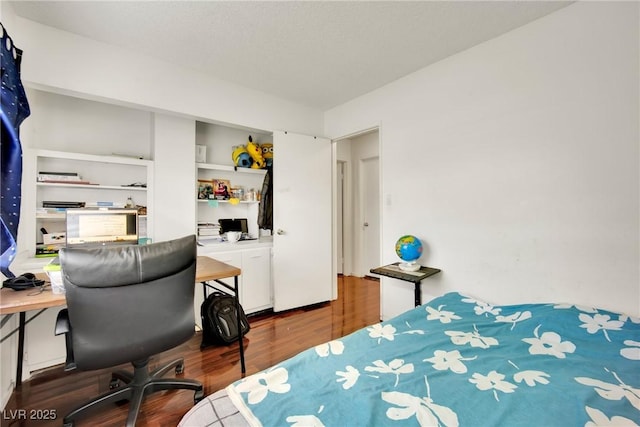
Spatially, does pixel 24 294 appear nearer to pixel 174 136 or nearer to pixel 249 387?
pixel 249 387

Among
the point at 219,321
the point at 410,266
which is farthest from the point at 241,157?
the point at 410,266

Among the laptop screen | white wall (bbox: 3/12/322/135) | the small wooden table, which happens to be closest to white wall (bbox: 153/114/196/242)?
white wall (bbox: 3/12/322/135)

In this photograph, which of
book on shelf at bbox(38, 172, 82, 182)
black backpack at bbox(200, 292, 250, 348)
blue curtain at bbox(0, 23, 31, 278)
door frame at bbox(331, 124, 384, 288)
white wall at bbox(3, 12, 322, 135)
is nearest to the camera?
blue curtain at bbox(0, 23, 31, 278)

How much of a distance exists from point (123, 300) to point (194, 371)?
103 cm

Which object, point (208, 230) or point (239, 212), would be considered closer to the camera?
point (208, 230)

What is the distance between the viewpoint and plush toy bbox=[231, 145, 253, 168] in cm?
346

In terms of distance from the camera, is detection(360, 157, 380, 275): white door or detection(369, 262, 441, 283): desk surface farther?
detection(360, 157, 380, 275): white door

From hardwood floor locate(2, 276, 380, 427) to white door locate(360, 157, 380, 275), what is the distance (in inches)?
59.3

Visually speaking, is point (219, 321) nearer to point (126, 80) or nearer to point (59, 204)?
point (59, 204)

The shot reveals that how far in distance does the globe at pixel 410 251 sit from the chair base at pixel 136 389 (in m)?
1.86

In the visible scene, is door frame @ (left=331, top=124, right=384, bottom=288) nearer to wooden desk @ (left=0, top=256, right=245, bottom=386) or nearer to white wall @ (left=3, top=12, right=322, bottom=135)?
white wall @ (left=3, top=12, right=322, bottom=135)

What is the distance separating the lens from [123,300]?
1402 millimetres

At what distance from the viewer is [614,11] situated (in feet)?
5.51

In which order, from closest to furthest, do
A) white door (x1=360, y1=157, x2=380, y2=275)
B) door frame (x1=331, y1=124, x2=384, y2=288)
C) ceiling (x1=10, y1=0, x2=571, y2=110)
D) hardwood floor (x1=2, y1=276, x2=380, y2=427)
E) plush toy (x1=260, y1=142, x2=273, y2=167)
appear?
hardwood floor (x1=2, y1=276, x2=380, y2=427) → ceiling (x1=10, y1=0, x2=571, y2=110) → door frame (x1=331, y1=124, x2=384, y2=288) → plush toy (x1=260, y1=142, x2=273, y2=167) → white door (x1=360, y1=157, x2=380, y2=275)
